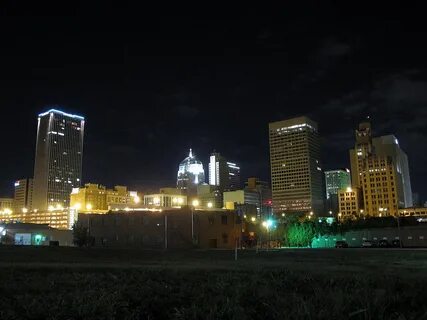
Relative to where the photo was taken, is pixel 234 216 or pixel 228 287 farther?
pixel 234 216

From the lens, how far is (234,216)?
356 feet

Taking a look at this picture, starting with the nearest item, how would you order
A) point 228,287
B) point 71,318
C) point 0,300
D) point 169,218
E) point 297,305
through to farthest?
point 71,318 < point 297,305 < point 0,300 < point 228,287 < point 169,218

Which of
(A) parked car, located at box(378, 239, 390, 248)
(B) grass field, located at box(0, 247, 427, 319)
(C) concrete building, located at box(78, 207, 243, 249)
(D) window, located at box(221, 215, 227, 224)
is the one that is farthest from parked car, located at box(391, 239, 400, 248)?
(B) grass field, located at box(0, 247, 427, 319)

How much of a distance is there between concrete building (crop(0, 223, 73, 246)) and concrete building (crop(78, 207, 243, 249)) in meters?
12.2

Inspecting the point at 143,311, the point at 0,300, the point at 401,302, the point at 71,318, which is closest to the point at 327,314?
the point at 401,302

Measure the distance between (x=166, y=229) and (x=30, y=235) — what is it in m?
36.4

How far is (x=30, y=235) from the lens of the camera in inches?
4414

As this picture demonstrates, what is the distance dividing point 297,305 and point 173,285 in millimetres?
6393

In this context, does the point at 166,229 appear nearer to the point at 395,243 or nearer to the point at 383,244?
the point at 383,244

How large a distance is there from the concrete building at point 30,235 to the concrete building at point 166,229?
1220 cm

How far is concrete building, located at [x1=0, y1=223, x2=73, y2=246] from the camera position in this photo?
109 meters

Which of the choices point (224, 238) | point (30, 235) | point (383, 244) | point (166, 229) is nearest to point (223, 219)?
point (224, 238)

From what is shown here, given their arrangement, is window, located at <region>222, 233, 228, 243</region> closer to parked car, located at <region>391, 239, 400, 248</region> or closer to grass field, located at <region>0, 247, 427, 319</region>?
parked car, located at <region>391, 239, 400, 248</region>

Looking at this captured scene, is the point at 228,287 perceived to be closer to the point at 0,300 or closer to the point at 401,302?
the point at 401,302
